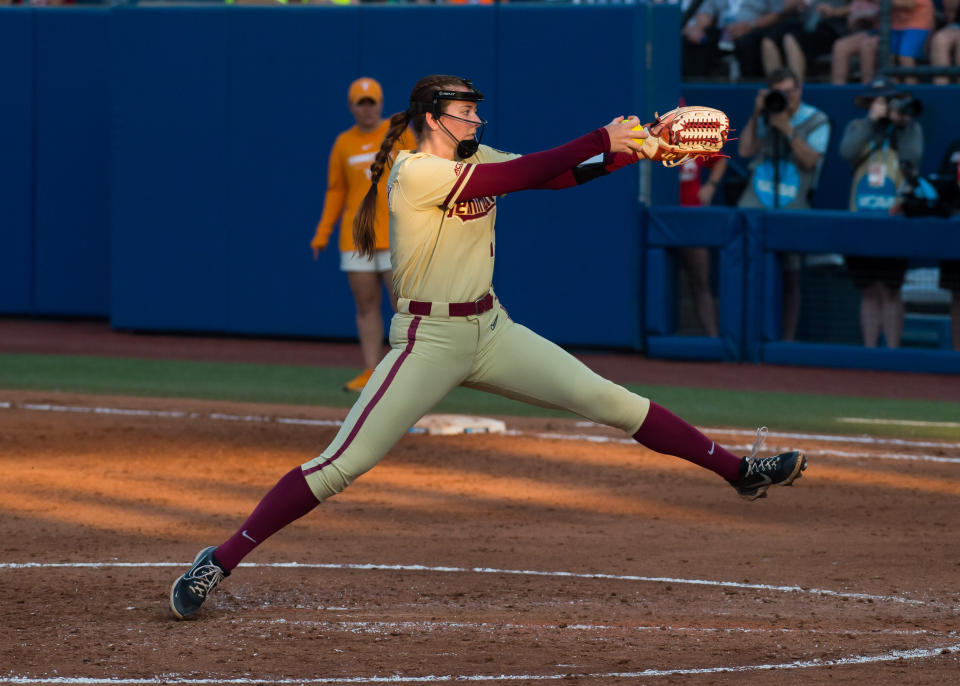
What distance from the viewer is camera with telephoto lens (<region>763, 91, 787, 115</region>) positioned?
12742 mm

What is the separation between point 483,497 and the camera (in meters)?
8.11

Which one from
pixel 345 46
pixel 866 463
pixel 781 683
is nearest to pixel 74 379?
pixel 345 46

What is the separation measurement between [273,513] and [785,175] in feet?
28.5

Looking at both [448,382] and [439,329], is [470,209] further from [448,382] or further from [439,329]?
[448,382]

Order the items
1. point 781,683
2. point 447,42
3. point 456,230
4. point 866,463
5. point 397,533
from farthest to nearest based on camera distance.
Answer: point 447,42 < point 866,463 < point 397,533 < point 456,230 < point 781,683

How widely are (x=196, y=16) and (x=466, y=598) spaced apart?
1009 cm

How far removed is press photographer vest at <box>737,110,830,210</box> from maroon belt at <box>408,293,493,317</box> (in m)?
8.01

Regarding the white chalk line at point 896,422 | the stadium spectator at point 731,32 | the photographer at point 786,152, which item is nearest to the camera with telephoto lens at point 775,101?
the photographer at point 786,152

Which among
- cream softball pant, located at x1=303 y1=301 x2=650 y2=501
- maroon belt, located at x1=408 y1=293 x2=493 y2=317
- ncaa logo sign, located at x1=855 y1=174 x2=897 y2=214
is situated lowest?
cream softball pant, located at x1=303 y1=301 x2=650 y2=501

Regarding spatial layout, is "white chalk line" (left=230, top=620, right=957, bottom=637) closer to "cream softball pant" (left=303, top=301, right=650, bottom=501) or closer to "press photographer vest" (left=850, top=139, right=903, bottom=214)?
"cream softball pant" (left=303, top=301, right=650, bottom=501)

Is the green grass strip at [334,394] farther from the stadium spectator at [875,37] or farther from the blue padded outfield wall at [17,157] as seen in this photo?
the stadium spectator at [875,37]

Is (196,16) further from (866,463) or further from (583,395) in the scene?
(583,395)

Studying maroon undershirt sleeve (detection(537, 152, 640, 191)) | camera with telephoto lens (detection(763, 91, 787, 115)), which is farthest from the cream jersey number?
camera with telephoto lens (detection(763, 91, 787, 115))

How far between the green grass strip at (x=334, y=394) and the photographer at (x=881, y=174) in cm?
120
